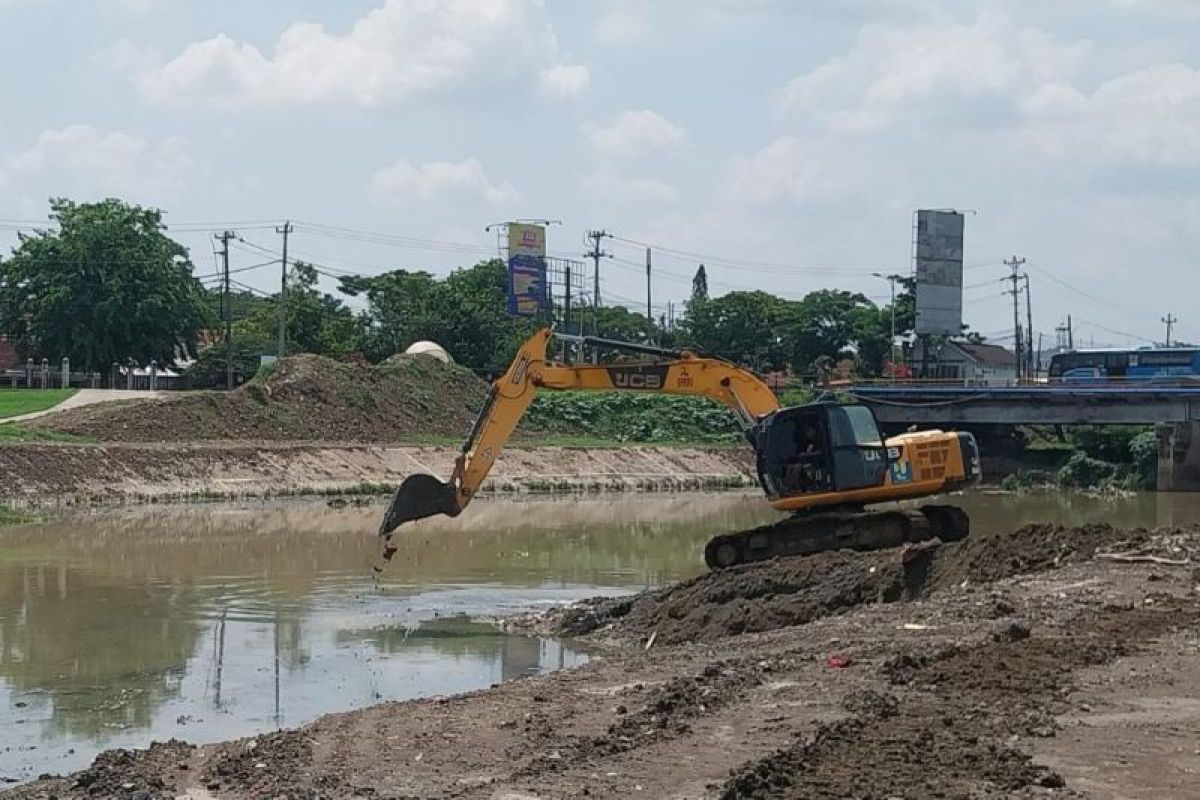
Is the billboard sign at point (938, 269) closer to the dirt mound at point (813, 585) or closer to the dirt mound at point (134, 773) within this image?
the dirt mound at point (813, 585)

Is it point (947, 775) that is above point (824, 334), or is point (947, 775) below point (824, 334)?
below

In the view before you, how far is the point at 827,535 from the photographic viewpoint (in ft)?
79.7

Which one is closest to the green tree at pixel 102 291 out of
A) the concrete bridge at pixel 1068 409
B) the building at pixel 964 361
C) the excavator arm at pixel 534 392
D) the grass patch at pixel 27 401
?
the grass patch at pixel 27 401

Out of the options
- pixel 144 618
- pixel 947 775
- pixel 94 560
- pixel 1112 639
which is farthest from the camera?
pixel 94 560

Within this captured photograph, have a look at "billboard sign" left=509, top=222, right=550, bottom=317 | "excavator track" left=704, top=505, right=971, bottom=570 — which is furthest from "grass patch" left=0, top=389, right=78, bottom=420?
"excavator track" left=704, top=505, right=971, bottom=570

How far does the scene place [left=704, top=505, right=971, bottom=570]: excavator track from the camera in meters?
24.2

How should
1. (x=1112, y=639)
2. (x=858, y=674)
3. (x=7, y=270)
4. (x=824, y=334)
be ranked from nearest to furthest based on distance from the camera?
(x=858, y=674), (x=1112, y=639), (x=7, y=270), (x=824, y=334)

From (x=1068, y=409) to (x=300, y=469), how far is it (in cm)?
3125

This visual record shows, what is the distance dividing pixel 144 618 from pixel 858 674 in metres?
12.2

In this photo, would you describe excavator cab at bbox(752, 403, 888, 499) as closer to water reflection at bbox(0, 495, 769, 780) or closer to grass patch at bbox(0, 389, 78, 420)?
water reflection at bbox(0, 495, 769, 780)

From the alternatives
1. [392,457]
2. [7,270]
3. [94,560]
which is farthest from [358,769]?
[7,270]

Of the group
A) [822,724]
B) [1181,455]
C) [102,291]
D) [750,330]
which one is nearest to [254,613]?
[822,724]

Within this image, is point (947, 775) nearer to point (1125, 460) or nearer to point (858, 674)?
point (858, 674)

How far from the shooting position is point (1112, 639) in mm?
14992
